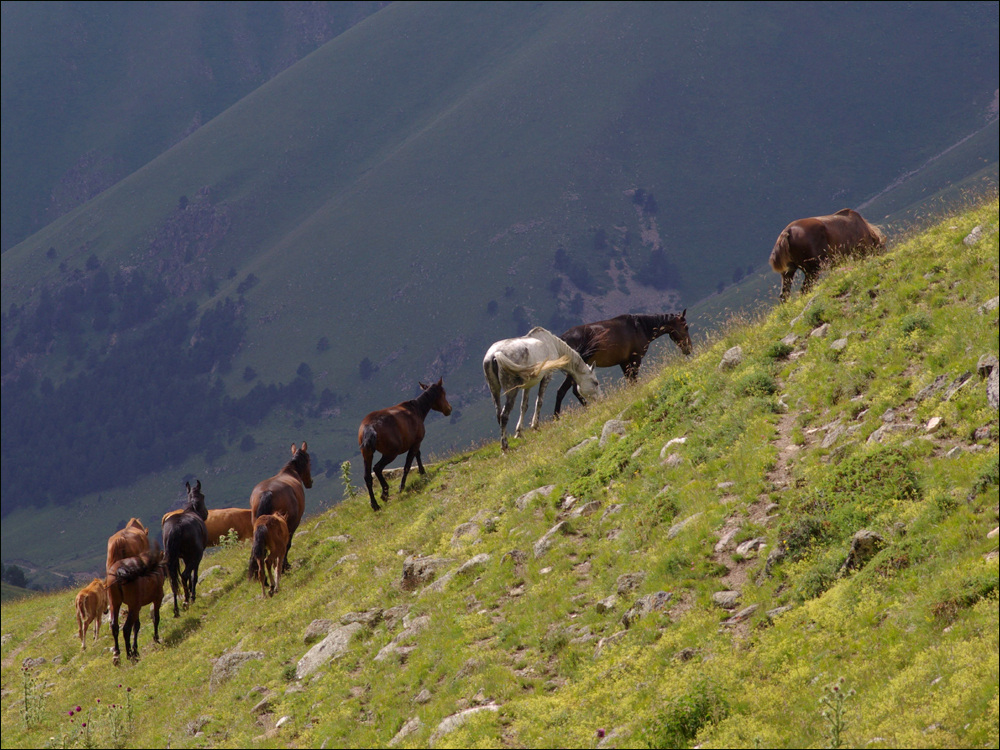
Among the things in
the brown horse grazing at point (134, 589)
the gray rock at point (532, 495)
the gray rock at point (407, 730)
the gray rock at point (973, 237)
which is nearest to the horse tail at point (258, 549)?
the brown horse grazing at point (134, 589)

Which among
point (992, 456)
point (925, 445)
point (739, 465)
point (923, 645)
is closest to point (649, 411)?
point (739, 465)

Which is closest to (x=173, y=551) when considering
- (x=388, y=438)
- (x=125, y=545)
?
(x=125, y=545)

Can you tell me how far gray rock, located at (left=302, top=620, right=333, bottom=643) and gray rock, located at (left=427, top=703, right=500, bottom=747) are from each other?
5.61m

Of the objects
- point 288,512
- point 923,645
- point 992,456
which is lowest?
point 923,645

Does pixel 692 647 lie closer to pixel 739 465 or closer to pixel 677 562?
pixel 677 562

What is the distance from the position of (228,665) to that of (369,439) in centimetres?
872

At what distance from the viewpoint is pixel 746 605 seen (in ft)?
35.1

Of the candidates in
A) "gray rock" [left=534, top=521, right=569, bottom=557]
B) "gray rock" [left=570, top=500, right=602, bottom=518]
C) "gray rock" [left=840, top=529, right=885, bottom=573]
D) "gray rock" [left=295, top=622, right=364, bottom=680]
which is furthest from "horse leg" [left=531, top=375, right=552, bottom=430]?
"gray rock" [left=840, top=529, right=885, bottom=573]

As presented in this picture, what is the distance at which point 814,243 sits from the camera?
68.4ft

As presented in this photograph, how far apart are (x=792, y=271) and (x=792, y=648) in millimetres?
13647

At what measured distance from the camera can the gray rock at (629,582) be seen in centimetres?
1215

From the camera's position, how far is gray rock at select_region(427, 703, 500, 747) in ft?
35.2

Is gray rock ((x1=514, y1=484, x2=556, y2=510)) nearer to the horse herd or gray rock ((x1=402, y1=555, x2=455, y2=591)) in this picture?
gray rock ((x1=402, y1=555, x2=455, y2=591))

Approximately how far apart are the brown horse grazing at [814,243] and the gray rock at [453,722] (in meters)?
13.3
